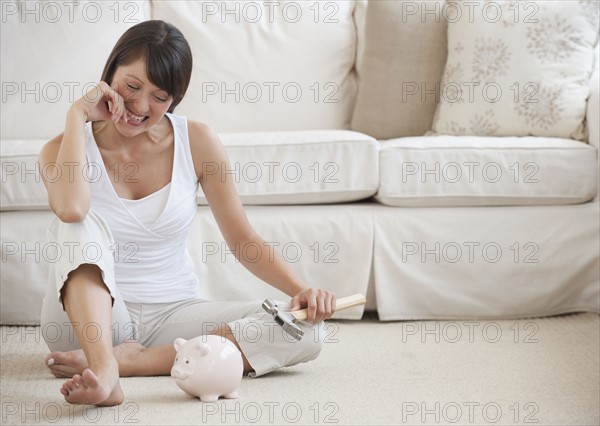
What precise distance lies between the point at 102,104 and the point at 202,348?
0.49 meters

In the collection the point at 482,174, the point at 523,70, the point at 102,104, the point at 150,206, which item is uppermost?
the point at 102,104

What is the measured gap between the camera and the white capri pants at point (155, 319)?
1.72 m

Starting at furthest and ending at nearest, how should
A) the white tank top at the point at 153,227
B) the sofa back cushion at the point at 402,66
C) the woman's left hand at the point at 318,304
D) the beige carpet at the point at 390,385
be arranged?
the sofa back cushion at the point at 402,66 → the white tank top at the point at 153,227 → the woman's left hand at the point at 318,304 → the beige carpet at the point at 390,385

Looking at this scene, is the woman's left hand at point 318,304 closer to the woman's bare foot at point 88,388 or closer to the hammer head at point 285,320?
the hammer head at point 285,320

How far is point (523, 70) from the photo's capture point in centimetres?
270

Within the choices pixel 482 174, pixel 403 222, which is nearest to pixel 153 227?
pixel 403 222

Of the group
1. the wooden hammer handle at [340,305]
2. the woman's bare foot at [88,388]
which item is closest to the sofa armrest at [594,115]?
the wooden hammer handle at [340,305]

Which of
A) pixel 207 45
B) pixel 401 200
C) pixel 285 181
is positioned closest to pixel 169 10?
pixel 207 45

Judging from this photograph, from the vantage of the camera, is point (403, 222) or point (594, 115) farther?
point (594, 115)

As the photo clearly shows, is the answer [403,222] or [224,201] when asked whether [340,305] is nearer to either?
[224,201]

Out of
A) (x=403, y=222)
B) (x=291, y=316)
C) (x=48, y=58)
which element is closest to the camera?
(x=291, y=316)

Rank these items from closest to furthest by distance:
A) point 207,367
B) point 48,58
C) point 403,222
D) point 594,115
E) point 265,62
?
point 207,367 → point 403,222 → point 594,115 → point 48,58 → point 265,62

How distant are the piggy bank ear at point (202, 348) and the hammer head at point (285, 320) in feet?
0.51

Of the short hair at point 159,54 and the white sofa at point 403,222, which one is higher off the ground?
the short hair at point 159,54
